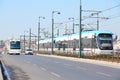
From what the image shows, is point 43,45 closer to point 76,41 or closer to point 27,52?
point 27,52

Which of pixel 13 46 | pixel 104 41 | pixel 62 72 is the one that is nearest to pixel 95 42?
pixel 104 41

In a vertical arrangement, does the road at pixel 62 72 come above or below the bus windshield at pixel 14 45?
below

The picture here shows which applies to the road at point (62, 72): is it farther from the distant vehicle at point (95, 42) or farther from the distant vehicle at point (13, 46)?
the distant vehicle at point (13, 46)

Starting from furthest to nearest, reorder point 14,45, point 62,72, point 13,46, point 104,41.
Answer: point 14,45 → point 13,46 → point 104,41 → point 62,72

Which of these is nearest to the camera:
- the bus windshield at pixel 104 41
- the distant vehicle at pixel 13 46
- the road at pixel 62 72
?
the road at pixel 62 72

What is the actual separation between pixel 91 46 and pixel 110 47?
9.80ft

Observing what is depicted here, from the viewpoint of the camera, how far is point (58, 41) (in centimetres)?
8919

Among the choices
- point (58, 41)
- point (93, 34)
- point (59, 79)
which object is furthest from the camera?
point (58, 41)

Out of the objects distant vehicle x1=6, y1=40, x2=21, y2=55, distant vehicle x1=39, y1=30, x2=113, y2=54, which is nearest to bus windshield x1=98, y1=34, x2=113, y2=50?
distant vehicle x1=39, y1=30, x2=113, y2=54

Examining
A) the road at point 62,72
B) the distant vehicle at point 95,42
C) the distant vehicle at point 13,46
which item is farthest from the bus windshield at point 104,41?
the distant vehicle at point 13,46

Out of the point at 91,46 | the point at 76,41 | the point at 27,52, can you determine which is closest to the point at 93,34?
the point at 91,46

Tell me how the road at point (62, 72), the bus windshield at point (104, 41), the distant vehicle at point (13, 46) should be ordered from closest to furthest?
the road at point (62, 72), the bus windshield at point (104, 41), the distant vehicle at point (13, 46)

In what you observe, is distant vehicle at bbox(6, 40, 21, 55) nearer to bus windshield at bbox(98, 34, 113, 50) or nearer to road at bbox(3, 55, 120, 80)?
bus windshield at bbox(98, 34, 113, 50)

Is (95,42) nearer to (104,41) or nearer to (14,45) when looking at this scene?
(104,41)
